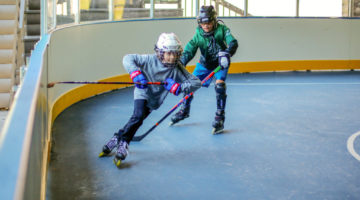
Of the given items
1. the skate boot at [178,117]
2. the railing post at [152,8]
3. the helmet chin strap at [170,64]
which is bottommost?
the skate boot at [178,117]

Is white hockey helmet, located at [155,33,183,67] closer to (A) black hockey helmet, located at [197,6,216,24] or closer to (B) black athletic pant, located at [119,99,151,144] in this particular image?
(B) black athletic pant, located at [119,99,151,144]

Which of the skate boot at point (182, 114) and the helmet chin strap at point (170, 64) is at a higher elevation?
the helmet chin strap at point (170, 64)

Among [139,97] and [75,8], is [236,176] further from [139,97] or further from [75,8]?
[75,8]

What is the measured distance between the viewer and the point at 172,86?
14.1 feet

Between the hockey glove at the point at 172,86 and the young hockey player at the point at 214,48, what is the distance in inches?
45.7

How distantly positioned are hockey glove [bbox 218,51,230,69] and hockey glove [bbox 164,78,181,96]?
113 cm

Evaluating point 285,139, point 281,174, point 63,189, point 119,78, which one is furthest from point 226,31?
point 119,78

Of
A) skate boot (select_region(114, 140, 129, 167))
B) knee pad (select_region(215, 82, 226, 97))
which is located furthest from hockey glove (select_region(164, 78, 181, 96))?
knee pad (select_region(215, 82, 226, 97))

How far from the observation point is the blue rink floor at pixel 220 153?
3.82m

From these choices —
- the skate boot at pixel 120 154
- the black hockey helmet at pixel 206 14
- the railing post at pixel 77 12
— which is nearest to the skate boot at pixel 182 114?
the black hockey helmet at pixel 206 14

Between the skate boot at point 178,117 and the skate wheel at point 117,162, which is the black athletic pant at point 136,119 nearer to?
the skate wheel at point 117,162

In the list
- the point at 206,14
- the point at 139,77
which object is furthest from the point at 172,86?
the point at 206,14

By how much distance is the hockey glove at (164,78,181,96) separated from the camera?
4305 millimetres

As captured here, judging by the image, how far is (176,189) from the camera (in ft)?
12.6
